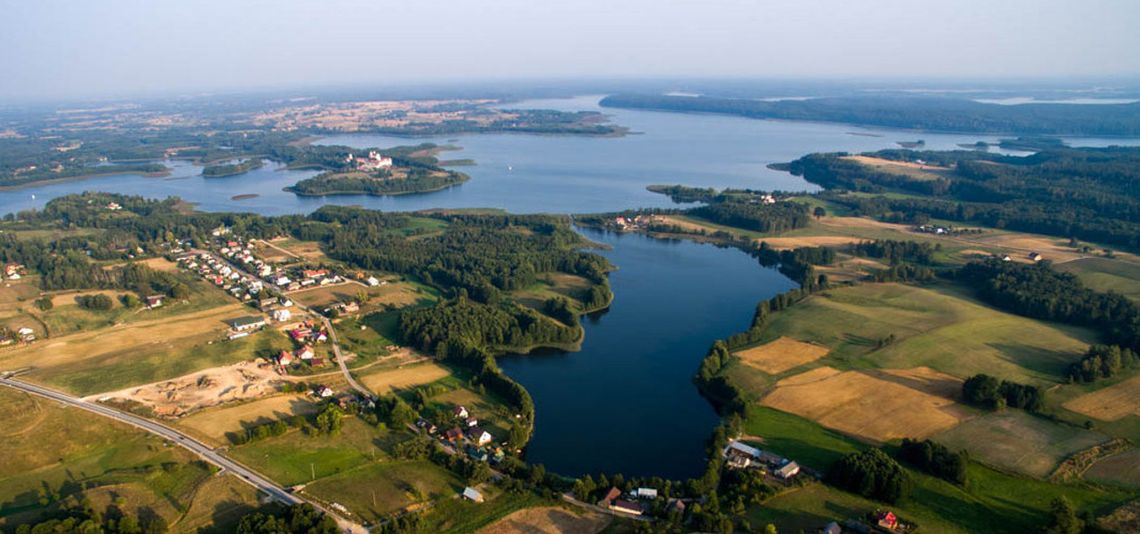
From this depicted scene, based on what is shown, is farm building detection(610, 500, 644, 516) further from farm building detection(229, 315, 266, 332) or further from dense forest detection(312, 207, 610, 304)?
farm building detection(229, 315, 266, 332)

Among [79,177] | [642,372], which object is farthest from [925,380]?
[79,177]

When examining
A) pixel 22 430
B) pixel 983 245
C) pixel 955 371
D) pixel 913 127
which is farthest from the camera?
pixel 913 127

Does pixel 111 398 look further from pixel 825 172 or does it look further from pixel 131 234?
pixel 825 172

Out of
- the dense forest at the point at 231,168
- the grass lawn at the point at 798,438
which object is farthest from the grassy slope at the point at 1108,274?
the dense forest at the point at 231,168

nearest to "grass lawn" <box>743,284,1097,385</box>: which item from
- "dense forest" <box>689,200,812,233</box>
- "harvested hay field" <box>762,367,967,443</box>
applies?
"harvested hay field" <box>762,367,967,443</box>

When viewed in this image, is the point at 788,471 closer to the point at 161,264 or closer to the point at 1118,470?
the point at 1118,470

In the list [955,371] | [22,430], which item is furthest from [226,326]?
[955,371]
